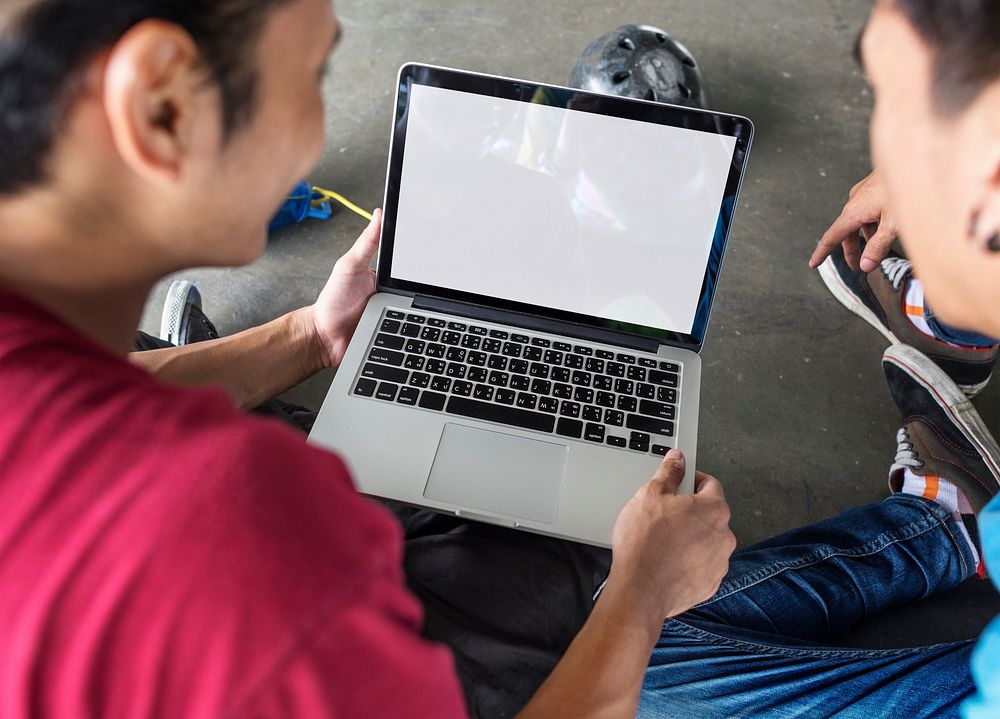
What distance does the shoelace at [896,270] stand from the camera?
1.40 m

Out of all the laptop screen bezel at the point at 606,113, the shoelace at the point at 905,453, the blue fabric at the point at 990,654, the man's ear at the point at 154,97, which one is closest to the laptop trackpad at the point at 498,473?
the laptop screen bezel at the point at 606,113

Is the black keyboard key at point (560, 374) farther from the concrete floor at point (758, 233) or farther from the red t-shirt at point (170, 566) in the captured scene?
the red t-shirt at point (170, 566)

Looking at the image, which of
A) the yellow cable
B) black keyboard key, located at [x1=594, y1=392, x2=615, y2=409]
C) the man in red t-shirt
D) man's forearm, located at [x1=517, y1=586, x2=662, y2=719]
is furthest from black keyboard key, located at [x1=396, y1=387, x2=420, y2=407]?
the yellow cable

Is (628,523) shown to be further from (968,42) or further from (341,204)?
(341,204)

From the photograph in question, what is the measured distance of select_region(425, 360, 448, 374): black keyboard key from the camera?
0.97 meters

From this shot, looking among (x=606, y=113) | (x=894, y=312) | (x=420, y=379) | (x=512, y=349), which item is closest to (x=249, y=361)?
(x=420, y=379)

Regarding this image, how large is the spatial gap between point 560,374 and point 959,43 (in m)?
0.59

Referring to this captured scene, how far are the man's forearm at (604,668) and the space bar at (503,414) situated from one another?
0.79 feet

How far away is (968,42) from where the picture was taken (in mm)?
453

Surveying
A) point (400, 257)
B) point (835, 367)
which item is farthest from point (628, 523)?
point (835, 367)

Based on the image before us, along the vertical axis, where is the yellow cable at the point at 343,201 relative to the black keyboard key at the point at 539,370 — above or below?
below

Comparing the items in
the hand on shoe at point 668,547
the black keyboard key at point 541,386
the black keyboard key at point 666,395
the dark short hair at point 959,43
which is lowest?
the hand on shoe at point 668,547

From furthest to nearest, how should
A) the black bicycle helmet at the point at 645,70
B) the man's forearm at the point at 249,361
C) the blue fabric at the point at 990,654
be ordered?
the black bicycle helmet at the point at 645,70 → the man's forearm at the point at 249,361 → the blue fabric at the point at 990,654

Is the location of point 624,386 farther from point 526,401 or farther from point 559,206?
point 559,206
